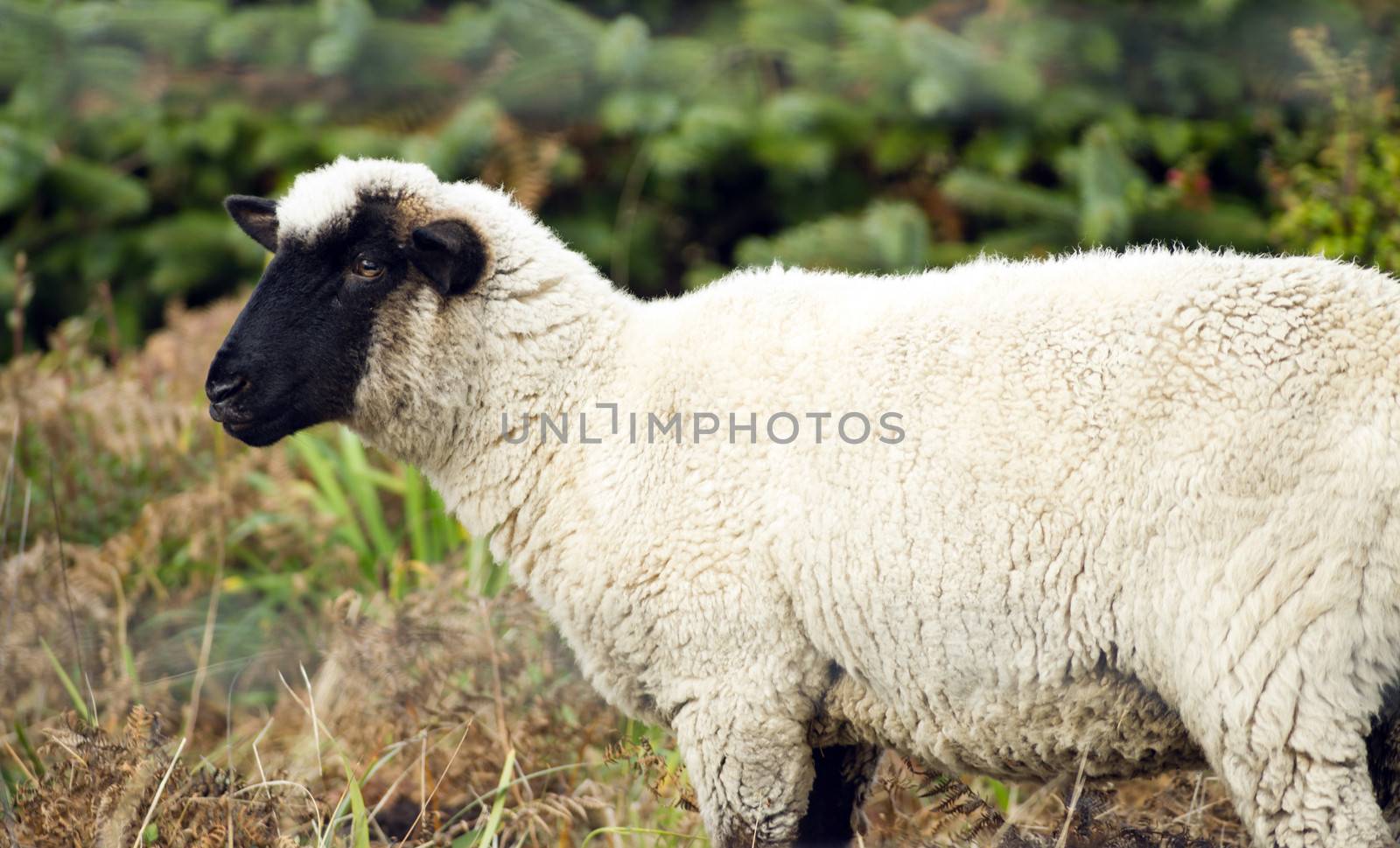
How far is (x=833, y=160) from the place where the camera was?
697 centimetres

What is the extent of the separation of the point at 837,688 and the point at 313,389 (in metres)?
1.58

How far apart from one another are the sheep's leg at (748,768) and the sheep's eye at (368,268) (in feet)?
4.62

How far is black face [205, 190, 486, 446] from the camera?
125 inches

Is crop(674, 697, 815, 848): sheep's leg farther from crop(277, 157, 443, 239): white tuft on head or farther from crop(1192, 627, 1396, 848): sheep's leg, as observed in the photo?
crop(277, 157, 443, 239): white tuft on head

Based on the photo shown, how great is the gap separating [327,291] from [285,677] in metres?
2.22

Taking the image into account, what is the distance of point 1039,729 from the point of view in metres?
2.75

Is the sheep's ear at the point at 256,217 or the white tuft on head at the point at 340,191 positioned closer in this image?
the white tuft on head at the point at 340,191

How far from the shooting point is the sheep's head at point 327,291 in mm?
3182

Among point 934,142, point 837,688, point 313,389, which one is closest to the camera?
point 837,688

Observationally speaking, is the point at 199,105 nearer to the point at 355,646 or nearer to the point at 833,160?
the point at 833,160

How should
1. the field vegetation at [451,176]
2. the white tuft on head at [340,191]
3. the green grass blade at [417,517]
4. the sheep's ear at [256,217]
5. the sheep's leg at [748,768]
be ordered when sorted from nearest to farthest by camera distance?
the sheep's leg at [748,768]
the white tuft on head at [340,191]
the sheep's ear at [256,217]
the field vegetation at [451,176]
the green grass blade at [417,517]

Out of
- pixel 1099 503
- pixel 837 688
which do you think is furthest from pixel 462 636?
pixel 1099 503

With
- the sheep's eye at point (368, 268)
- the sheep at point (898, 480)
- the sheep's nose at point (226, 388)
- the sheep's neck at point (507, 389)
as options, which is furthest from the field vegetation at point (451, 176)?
the sheep's eye at point (368, 268)

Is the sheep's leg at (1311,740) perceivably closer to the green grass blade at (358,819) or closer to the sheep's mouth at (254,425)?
the green grass blade at (358,819)
